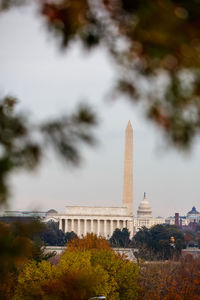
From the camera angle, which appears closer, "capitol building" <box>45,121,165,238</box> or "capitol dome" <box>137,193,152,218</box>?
"capitol building" <box>45,121,165,238</box>

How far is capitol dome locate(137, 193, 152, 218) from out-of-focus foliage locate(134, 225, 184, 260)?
265ft

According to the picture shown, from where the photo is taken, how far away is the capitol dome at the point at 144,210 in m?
183

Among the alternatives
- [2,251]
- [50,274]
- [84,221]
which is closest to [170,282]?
[50,274]

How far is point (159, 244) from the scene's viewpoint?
8219cm

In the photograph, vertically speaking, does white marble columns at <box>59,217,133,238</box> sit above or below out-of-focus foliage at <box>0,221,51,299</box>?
above

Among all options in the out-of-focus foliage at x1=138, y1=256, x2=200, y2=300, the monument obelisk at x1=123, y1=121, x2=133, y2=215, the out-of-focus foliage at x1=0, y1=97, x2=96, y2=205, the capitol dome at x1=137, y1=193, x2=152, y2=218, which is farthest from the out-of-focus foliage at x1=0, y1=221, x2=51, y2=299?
the capitol dome at x1=137, y1=193, x2=152, y2=218

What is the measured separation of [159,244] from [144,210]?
331ft

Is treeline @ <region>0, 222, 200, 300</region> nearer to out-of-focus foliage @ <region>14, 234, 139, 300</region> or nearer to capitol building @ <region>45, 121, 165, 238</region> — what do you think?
out-of-focus foliage @ <region>14, 234, 139, 300</region>

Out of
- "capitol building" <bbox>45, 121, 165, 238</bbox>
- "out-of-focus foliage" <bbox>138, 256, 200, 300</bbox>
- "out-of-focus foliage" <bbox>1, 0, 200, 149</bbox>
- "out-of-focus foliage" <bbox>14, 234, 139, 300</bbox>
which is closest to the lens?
"out-of-focus foliage" <bbox>1, 0, 200, 149</bbox>

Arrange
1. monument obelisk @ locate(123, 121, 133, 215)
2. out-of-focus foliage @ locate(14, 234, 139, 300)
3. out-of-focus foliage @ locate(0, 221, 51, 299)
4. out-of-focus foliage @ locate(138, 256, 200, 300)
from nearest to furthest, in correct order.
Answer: out-of-focus foliage @ locate(0, 221, 51, 299), out-of-focus foliage @ locate(14, 234, 139, 300), out-of-focus foliage @ locate(138, 256, 200, 300), monument obelisk @ locate(123, 121, 133, 215)

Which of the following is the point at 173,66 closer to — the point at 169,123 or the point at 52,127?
the point at 169,123

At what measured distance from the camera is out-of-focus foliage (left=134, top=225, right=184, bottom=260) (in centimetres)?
7212

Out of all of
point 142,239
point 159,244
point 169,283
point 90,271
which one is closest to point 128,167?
point 142,239

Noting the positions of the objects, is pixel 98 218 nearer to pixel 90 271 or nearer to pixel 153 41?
pixel 90 271
